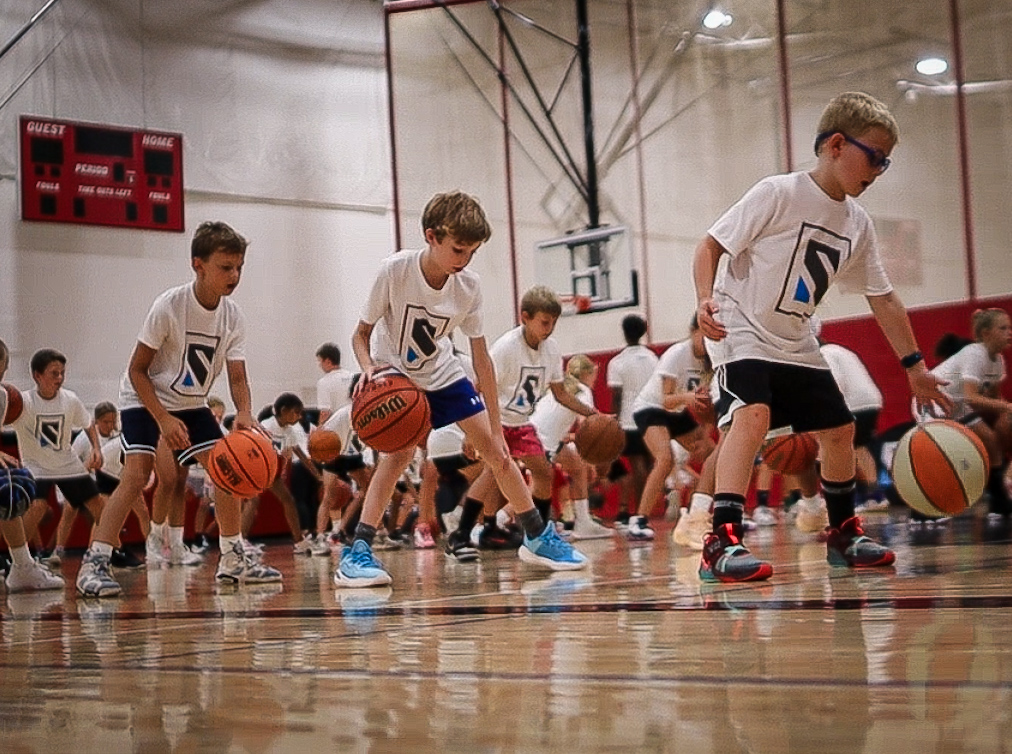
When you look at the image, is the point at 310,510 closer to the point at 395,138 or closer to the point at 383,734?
the point at 395,138

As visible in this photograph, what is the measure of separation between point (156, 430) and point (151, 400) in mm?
370

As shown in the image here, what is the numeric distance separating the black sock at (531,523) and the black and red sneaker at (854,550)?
1.25 meters

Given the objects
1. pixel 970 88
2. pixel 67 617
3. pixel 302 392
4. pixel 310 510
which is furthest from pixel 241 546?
pixel 302 392

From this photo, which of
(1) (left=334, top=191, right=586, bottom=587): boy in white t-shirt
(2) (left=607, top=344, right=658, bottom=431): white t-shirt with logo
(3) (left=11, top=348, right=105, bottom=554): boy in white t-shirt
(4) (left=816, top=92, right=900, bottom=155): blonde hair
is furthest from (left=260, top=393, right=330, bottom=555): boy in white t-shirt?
(4) (left=816, top=92, right=900, bottom=155): blonde hair

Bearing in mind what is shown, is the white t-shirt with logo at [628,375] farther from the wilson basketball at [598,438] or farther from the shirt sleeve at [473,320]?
the shirt sleeve at [473,320]

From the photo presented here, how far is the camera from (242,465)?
536 centimetres

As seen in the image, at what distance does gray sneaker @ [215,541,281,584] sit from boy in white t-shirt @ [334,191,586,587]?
31.0 inches

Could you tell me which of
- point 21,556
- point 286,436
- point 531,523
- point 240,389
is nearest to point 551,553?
point 531,523

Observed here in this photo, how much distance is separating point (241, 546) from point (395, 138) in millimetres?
11609

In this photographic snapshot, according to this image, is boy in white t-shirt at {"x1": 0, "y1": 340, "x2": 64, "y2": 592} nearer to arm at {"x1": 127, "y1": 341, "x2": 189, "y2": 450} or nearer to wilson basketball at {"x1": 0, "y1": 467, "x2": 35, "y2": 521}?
wilson basketball at {"x1": 0, "y1": 467, "x2": 35, "y2": 521}

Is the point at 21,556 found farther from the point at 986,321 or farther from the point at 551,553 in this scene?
the point at 986,321

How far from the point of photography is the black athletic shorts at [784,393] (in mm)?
4109

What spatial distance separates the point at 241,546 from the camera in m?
5.93

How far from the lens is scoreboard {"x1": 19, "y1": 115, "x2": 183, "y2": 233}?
14.5 m
